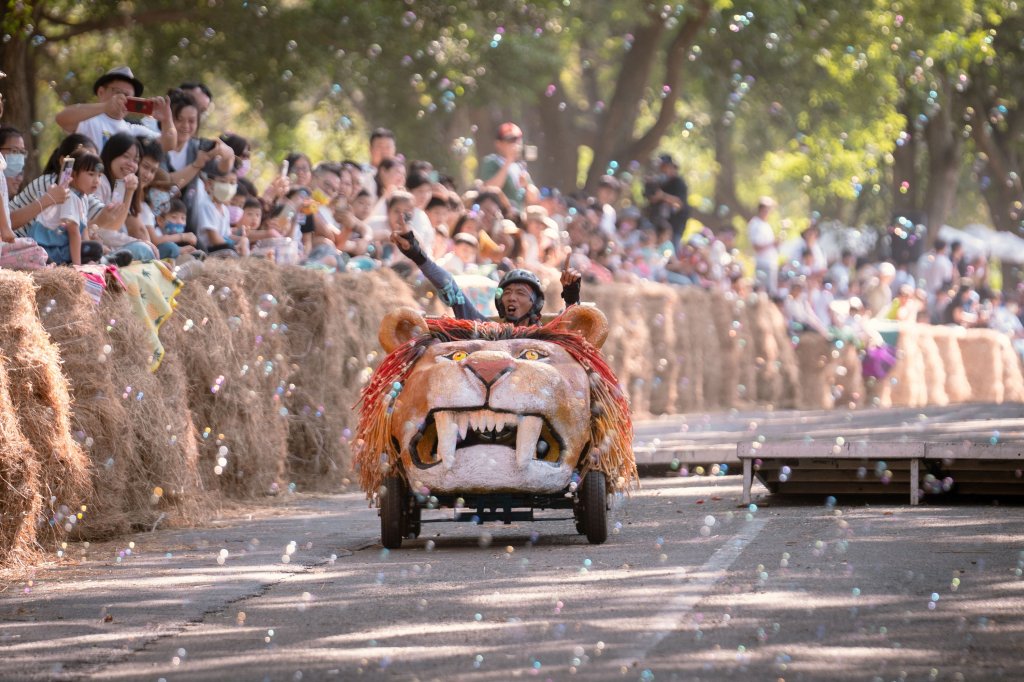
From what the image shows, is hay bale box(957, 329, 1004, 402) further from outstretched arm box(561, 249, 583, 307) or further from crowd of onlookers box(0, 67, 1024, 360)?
outstretched arm box(561, 249, 583, 307)

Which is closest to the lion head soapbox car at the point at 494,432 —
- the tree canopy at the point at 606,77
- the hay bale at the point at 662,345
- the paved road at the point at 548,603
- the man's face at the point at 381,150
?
the paved road at the point at 548,603

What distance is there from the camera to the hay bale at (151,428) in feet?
35.6

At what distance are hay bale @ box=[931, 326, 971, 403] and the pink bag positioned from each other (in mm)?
22695

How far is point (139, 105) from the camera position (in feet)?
44.9

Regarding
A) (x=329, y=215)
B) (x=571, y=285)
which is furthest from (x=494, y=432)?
(x=329, y=215)

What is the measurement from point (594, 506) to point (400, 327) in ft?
5.25

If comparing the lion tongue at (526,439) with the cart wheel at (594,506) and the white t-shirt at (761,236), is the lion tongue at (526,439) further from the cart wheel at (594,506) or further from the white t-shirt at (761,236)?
the white t-shirt at (761,236)

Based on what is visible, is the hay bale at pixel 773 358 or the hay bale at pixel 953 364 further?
the hay bale at pixel 953 364

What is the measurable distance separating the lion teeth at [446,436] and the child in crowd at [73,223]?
305 cm

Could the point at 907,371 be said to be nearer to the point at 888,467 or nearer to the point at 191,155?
the point at 191,155

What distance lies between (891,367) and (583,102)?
61.9ft

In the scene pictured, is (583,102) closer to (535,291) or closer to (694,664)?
(535,291)

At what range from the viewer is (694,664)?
6188 millimetres

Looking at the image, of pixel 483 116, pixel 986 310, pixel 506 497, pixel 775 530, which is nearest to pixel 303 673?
pixel 506 497
